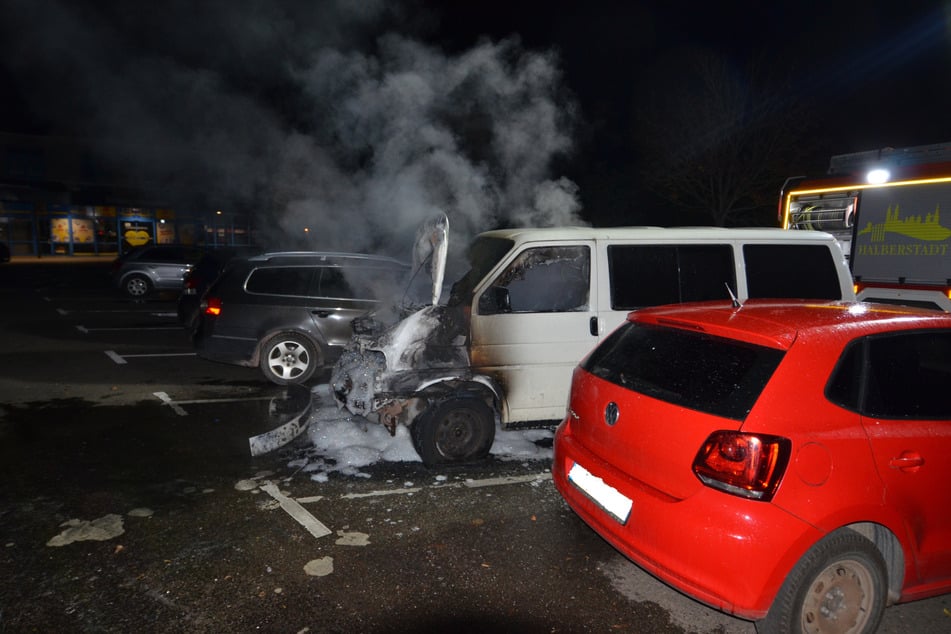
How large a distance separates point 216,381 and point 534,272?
5024 mm

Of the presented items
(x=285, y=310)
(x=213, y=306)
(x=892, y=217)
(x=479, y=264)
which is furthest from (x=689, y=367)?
(x=892, y=217)

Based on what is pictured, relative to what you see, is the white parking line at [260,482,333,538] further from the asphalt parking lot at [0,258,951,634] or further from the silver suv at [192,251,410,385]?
the silver suv at [192,251,410,385]

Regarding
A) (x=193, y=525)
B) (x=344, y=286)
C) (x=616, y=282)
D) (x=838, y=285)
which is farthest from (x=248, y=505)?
(x=838, y=285)

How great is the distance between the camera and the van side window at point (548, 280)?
16.4ft

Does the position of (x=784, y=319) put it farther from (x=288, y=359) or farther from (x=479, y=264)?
(x=288, y=359)

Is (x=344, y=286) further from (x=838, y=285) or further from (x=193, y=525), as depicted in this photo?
(x=838, y=285)

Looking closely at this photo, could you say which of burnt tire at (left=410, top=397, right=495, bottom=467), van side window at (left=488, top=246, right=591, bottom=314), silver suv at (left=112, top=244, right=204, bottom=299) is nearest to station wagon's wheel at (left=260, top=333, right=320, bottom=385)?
burnt tire at (left=410, top=397, right=495, bottom=467)

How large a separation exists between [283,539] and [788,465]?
2.95 meters

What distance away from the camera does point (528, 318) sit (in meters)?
4.96

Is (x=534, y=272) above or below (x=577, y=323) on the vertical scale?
above

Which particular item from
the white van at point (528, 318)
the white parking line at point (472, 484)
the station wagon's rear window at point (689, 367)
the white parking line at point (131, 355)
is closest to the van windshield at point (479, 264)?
the white van at point (528, 318)

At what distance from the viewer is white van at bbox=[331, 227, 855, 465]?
4.88 m

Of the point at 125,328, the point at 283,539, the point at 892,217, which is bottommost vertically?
the point at 283,539

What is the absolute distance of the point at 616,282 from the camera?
5.14m
